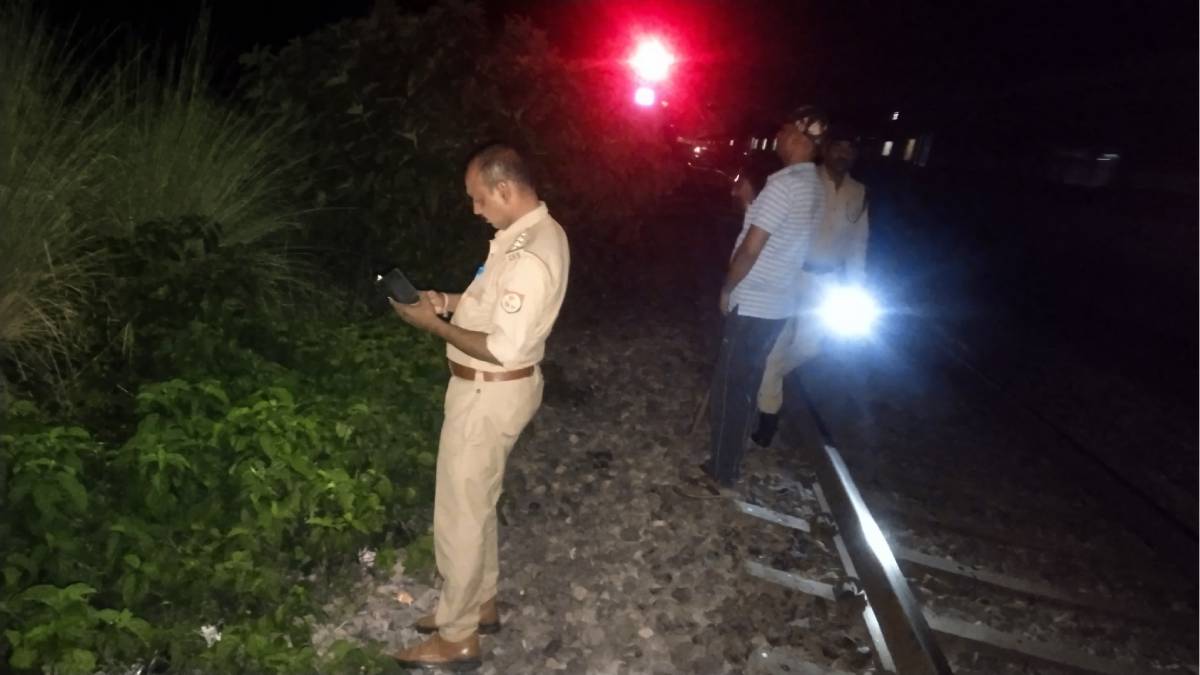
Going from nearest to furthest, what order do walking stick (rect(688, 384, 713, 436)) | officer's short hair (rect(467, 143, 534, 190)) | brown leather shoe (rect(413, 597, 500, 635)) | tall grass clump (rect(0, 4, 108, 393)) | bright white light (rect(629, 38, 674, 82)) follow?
officer's short hair (rect(467, 143, 534, 190)) < brown leather shoe (rect(413, 597, 500, 635)) < tall grass clump (rect(0, 4, 108, 393)) < walking stick (rect(688, 384, 713, 436)) < bright white light (rect(629, 38, 674, 82))

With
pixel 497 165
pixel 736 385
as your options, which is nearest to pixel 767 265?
pixel 736 385

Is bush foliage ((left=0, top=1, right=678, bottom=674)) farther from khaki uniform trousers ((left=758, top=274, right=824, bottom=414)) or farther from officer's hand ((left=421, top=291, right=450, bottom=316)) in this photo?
khaki uniform trousers ((left=758, top=274, right=824, bottom=414))

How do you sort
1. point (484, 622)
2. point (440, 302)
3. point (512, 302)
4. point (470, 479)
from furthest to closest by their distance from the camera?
point (484, 622) → point (440, 302) → point (470, 479) → point (512, 302)

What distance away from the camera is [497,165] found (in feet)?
9.48

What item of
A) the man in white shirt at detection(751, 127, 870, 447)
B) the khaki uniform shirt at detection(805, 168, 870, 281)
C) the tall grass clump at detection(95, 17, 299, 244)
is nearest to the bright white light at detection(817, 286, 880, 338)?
the man in white shirt at detection(751, 127, 870, 447)

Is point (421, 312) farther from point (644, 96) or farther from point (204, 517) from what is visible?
point (644, 96)

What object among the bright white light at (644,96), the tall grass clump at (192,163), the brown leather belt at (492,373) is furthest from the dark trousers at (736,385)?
the bright white light at (644,96)

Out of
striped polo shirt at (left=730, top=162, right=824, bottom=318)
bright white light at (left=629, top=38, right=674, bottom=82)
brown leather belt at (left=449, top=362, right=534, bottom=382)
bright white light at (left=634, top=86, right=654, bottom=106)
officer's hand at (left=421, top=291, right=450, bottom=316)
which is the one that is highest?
bright white light at (left=629, top=38, right=674, bottom=82)

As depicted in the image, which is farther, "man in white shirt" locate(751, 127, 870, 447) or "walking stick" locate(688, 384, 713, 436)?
"walking stick" locate(688, 384, 713, 436)

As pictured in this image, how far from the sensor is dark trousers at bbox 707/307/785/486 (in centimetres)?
461

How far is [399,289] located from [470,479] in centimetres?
71

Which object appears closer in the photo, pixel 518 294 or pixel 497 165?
pixel 518 294

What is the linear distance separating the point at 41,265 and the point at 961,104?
75.1ft

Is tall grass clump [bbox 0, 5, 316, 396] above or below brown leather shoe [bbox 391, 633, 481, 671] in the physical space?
above
